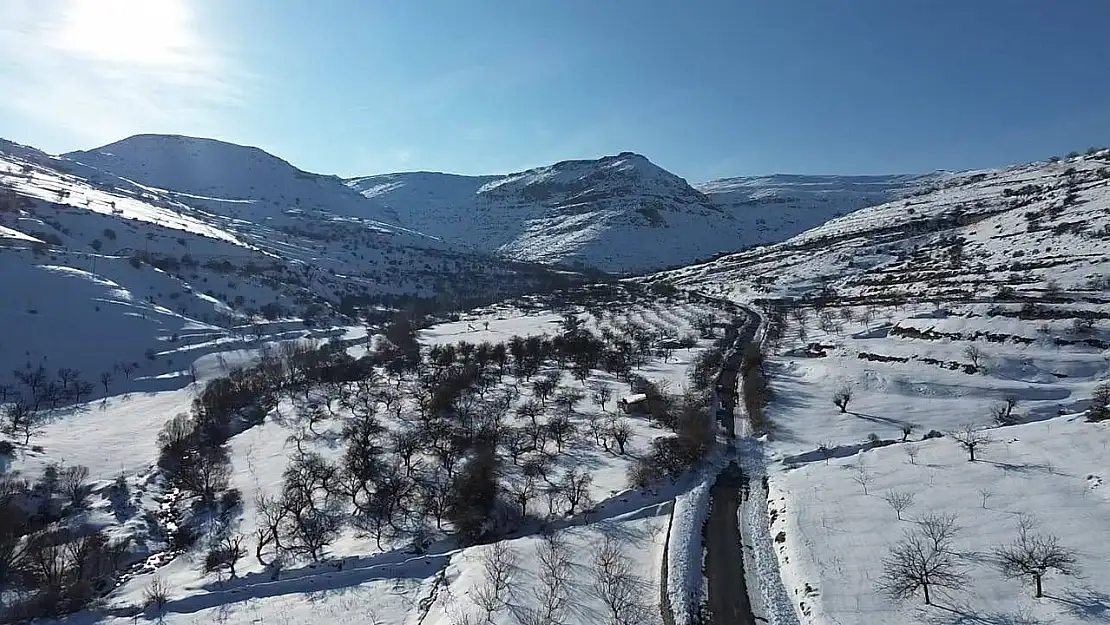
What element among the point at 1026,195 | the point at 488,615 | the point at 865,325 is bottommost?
the point at 488,615

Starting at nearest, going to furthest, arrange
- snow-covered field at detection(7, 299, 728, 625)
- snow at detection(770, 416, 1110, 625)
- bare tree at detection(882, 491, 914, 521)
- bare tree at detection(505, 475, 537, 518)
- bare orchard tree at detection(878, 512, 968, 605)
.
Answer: snow at detection(770, 416, 1110, 625) < bare orchard tree at detection(878, 512, 968, 605) < snow-covered field at detection(7, 299, 728, 625) < bare tree at detection(882, 491, 914, 521) < bare tree at detection(505, 475, 537, 518)

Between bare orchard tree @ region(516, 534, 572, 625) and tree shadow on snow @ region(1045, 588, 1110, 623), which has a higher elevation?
tree shadow on snow @ region(1045, 588, 1110, 623)

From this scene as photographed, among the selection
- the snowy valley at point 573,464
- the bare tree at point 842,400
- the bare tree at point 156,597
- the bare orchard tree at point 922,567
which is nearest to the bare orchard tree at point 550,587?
the snowy valley at point 573,464

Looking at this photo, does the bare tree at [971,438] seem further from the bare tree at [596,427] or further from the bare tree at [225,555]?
the bare tree at [225,555]

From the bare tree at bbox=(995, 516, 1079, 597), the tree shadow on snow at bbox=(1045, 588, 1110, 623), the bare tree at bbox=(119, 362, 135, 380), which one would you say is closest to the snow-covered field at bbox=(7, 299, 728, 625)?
the bare tree at bbox=(119, 362, 135, 380)

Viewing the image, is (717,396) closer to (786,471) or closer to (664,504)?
(786,471)

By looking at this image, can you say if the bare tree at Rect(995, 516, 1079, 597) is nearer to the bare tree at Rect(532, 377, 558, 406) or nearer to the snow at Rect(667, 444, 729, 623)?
the snow at Rect(667, 444, 729, 623)

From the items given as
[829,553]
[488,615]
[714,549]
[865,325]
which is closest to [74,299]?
[488,615]

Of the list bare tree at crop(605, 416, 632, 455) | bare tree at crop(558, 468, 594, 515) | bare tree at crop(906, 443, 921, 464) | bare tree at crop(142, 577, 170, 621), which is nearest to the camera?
bare tree at crop(142, 577, 170, 621)
